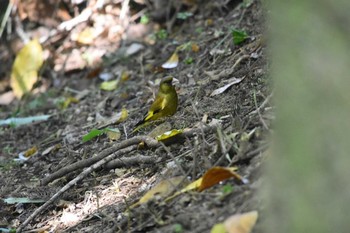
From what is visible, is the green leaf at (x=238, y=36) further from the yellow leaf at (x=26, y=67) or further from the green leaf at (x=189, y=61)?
the yellow leaf at (x=26, y=67)

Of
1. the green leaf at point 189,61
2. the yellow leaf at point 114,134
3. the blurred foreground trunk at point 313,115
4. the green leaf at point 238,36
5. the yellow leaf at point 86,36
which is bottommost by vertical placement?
the yellow leaf at point 86,36

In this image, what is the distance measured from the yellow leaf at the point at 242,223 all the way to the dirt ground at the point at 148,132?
3cm

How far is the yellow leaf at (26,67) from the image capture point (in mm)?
6609

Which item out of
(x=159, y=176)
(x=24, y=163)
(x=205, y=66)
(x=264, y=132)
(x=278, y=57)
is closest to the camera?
(x=278, y=57)

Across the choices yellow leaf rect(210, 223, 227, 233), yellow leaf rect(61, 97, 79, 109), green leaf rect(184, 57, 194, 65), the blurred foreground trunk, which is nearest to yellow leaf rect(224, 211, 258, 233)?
yellow leaf rect(210, 223, 227, 233)

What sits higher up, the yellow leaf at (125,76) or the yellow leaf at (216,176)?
the yellow leaf at (216,176)

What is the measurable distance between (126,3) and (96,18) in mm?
379

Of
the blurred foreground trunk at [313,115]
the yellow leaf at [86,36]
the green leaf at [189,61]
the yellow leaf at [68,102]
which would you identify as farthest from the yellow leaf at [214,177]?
the yellow leaf at [86,36]

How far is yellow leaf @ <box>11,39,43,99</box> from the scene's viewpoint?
6609 millimetres

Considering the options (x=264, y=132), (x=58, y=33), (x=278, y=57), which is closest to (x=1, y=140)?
(x=58, y=33)

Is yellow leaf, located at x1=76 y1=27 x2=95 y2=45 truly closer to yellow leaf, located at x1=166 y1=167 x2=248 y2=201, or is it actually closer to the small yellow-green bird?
the small yellow-green bird

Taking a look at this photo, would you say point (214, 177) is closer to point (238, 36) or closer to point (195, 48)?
point (238, 36)

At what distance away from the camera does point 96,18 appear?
6785 mm

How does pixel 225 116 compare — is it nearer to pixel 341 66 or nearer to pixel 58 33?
pixel 341 66
